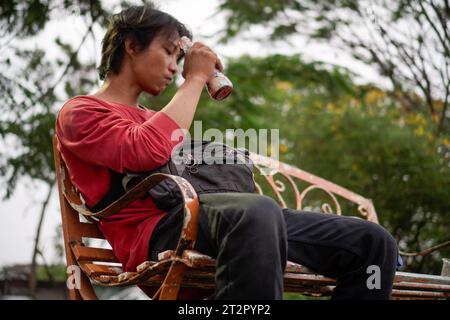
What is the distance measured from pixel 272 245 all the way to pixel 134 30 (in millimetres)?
1151

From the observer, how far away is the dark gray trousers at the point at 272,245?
176cm

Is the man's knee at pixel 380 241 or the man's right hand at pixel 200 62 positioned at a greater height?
the man's right hand at pixel 200 62

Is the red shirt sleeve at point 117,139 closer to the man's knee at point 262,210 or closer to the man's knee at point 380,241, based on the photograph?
the man's knee at point 262,210

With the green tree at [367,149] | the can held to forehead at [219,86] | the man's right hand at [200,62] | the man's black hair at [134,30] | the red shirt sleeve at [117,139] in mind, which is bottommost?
the green tree at [367,149]

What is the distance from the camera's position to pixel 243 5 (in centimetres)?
696

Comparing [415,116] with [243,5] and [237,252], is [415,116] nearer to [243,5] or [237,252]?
[243,5]

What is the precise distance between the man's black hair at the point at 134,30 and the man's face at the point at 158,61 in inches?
1.0

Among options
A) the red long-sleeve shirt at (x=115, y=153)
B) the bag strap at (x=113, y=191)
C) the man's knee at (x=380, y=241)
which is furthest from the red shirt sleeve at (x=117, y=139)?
the man's knee at (x=380, y=241)

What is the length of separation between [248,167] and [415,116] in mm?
6029

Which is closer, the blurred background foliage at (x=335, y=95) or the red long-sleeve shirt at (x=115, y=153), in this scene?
the red long-sleeve shirt at (x=115, y=153)

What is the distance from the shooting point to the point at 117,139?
6.94 ft

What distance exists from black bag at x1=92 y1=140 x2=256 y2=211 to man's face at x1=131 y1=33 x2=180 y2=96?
294 millimetres

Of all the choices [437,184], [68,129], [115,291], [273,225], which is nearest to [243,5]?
[437,184]

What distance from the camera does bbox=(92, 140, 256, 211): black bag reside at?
216cm
